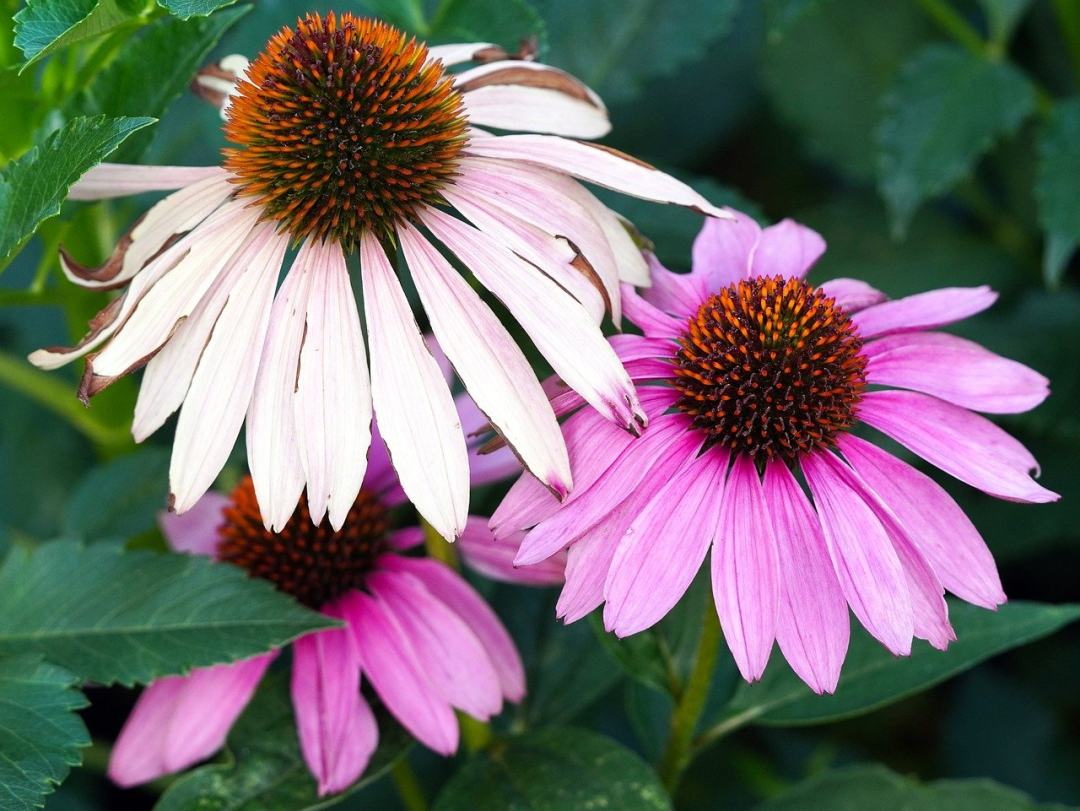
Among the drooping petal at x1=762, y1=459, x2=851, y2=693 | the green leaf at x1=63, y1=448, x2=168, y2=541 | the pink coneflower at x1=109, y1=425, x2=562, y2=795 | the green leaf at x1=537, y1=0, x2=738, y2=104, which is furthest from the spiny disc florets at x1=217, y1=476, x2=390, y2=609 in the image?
the green leaf at x1=537, y1=0, x2=738, y2=104

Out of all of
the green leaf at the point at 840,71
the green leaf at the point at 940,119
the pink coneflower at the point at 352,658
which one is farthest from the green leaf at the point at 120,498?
the green leaf at the point at 840,71

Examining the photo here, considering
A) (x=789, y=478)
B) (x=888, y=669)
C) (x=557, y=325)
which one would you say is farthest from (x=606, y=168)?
(x=888, y=669)

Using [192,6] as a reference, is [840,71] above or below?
below

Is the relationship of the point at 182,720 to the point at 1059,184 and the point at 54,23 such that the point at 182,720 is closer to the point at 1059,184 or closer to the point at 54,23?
the point at 54,23

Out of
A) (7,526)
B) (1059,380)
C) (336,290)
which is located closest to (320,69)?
(336,290)

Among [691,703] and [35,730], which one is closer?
[35,730]

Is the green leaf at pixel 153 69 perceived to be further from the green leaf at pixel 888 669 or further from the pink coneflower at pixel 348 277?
the green leaf at pixel 888 669

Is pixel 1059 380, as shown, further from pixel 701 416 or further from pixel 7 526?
pixel 7 526

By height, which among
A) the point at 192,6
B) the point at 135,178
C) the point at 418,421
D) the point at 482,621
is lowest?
the point at 482,621
